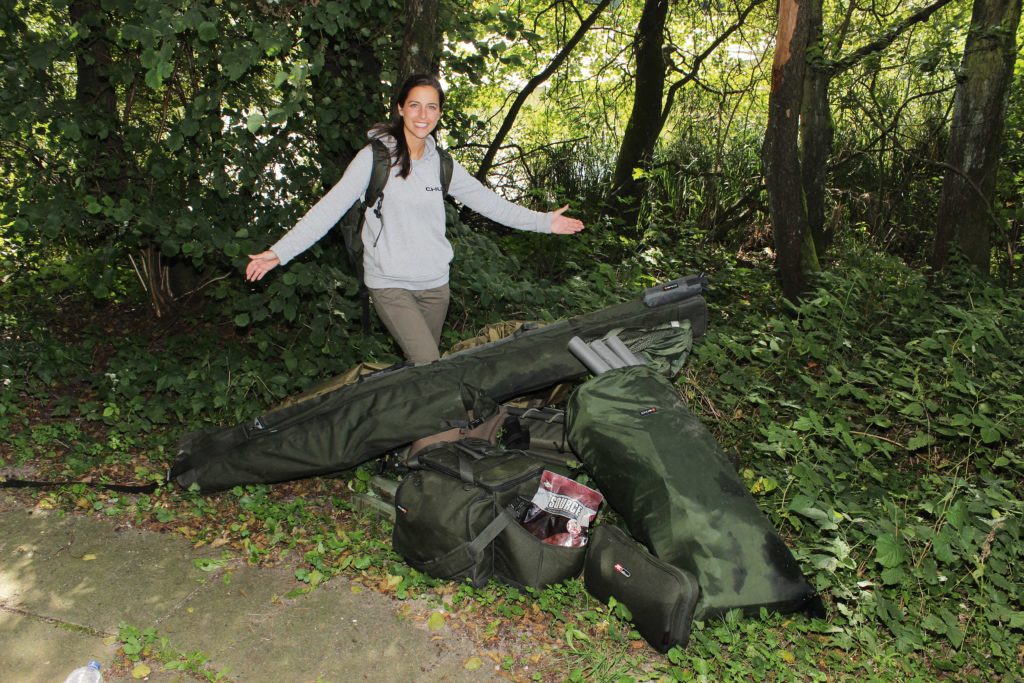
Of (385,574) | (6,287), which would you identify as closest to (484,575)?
(385,574)

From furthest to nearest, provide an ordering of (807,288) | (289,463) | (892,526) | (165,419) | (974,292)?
(807,288), (974,292), (165,419), (289,463), (892,526)

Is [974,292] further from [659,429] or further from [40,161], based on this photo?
[40,161]

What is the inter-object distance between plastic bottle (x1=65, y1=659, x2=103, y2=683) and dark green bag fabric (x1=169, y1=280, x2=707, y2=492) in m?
1.18

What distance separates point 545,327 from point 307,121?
199 cm

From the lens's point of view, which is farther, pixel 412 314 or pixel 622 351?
pixel 412 314

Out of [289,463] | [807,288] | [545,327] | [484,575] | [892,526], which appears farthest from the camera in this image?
[807,288]

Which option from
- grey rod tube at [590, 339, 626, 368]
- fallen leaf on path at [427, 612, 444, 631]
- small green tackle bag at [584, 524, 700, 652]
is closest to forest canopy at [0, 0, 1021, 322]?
grey rod tube at [590, 339, 626, 368]

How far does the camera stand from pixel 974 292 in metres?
5.53

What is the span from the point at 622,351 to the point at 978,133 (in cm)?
448

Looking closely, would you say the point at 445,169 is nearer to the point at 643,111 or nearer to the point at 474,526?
the point at 474,526

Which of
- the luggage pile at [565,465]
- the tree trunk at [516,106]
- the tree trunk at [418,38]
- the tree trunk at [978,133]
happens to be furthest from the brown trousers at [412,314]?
the tree trunk at [978,133]

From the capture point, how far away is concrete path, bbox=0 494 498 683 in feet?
8.73

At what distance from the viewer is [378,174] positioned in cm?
345

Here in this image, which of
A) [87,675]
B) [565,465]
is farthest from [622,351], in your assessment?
[87,675]
